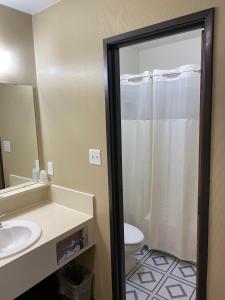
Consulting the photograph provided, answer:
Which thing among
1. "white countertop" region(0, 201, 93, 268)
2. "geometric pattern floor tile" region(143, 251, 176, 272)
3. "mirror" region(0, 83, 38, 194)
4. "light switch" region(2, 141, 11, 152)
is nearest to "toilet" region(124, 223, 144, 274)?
"geometric pattern floor tile" region(143, 251, 176, 272)

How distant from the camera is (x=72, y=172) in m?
1.86

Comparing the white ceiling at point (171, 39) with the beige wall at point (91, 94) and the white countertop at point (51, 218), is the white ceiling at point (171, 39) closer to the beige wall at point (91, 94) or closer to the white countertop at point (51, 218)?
the beige wall at point (91, 94)

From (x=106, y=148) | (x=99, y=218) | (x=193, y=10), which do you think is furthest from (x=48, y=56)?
(x=99, y=218)

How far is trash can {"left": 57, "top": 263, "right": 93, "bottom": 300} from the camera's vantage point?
1.78 meters

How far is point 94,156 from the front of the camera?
1.69 m

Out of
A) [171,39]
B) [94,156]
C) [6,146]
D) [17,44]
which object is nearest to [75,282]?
[94,156]

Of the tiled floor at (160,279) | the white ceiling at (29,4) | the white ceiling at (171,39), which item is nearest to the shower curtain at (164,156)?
the tiled floor at (160,279)

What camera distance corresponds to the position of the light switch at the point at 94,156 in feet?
5.45

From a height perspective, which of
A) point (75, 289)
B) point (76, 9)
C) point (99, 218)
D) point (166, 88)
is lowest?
point (75, 289)

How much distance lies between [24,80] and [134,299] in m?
2.06

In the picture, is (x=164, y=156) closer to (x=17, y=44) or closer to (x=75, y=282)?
(x=75, y=282)

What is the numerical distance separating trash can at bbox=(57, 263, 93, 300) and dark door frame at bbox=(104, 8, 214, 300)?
0.22 meters

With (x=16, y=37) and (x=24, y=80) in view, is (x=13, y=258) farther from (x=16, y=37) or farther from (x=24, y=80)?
(x=16, y=37)

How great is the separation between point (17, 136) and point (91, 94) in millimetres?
751
